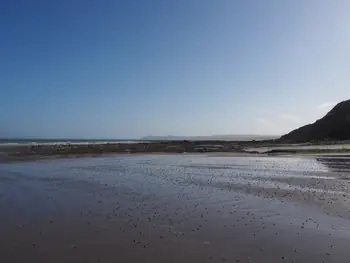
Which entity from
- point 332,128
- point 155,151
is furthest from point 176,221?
point 332,128

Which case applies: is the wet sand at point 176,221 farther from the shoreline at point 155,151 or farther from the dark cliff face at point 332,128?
the dark cliff face at point 332,128

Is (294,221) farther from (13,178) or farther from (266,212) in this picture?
(13,178)

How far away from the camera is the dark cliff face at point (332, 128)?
105000 mm

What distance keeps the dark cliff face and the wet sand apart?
87922 mm

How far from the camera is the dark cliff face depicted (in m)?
105

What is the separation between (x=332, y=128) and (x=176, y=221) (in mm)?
106841

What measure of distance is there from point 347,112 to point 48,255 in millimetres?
114501

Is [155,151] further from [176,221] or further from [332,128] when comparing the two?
[176,221]

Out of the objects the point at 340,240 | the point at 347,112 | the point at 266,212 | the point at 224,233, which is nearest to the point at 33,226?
the point at 224,233

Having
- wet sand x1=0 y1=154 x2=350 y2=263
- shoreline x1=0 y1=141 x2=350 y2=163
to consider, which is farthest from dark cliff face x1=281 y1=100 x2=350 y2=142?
wet sand x1=0 y1=154 x2=350 y2=263

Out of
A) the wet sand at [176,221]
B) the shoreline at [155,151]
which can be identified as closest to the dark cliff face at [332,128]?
the shoreline at [155,151]

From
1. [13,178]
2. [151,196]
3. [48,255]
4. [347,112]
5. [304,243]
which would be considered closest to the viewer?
[48,255]

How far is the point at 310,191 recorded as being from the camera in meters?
21.1

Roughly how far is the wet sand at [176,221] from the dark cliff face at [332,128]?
288ft
